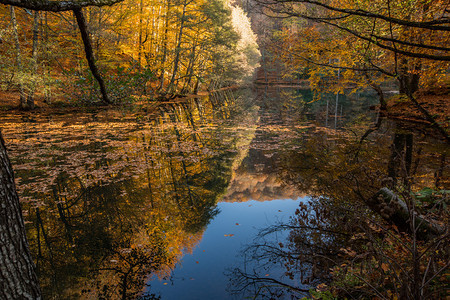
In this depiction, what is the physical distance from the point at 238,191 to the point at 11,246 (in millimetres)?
6260

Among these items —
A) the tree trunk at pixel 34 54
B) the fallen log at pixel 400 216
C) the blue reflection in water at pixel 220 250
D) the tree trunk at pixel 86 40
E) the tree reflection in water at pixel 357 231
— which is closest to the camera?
the tree reflection in water at pixel 357 231

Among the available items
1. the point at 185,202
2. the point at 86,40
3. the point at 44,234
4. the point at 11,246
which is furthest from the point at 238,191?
the point at 11,246

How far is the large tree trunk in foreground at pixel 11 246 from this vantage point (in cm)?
187

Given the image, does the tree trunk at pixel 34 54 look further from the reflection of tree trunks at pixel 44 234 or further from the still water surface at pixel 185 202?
the reflection of tree trunks at pixel 44 234

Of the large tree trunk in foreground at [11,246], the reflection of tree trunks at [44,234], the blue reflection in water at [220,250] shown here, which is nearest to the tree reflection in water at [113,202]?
the reflection of tree trunks at [44,234]

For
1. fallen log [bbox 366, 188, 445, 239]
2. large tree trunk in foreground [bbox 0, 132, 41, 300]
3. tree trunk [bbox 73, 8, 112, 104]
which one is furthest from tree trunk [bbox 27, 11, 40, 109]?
fallen log [bbox 366, 188, 445, 239]

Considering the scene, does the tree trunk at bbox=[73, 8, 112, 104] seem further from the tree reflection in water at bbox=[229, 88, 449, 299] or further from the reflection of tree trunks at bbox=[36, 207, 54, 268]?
the tree reflection in water at bbox=[229, 88, 449, 299]

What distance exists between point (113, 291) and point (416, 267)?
13.3 ft

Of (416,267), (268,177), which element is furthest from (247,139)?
(416,267)

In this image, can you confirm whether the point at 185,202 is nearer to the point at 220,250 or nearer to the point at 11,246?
the point at 220,250

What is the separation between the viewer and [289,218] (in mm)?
6199

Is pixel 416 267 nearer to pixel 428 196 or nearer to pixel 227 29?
pixel 428 196

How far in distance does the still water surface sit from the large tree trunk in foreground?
2.24m

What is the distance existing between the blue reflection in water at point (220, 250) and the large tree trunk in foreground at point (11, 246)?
7.82 feet
